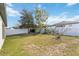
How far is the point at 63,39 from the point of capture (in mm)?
3102

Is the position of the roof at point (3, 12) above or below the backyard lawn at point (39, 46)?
above

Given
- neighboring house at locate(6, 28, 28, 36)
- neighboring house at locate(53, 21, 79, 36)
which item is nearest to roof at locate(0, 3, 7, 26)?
neighboring house at locate(6, 28, 28, 36)

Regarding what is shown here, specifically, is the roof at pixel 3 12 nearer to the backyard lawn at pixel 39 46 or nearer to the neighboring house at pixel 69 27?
the backyard lawn at pixel 39 46

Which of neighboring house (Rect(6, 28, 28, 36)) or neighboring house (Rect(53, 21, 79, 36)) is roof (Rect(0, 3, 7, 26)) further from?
neighboring house (Rect(53, 21, 79, 36))

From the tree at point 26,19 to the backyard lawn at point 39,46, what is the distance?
6.2 inches

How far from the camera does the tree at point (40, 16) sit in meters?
3.08

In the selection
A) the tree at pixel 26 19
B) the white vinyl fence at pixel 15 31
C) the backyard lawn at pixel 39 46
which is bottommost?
the backyard lawn at pixel 39 46

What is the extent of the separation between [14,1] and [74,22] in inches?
35.5

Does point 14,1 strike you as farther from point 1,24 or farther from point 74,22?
point 74,22

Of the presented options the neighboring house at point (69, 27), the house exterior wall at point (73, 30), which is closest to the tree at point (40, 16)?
the neighboring house at point (69, 27)

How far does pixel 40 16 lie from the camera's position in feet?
10.2

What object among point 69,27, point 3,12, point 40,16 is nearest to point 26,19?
point 40,16

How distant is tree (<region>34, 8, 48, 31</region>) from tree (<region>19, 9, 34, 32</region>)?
0.09m

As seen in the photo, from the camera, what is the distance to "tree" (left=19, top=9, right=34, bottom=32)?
3061mm
